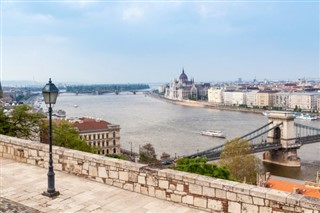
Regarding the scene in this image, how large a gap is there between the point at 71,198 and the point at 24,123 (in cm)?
1471

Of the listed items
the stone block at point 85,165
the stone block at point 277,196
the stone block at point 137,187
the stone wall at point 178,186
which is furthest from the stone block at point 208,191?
the stone block at point 85,165

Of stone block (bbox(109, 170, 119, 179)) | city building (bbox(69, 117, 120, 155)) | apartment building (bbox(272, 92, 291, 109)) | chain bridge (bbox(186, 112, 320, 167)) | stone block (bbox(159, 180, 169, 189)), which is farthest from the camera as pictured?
apartment building (bbox(272, 92, 291, 109))

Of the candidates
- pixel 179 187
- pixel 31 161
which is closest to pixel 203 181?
pixel 179 187

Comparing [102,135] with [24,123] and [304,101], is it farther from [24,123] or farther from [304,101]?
[304,101]

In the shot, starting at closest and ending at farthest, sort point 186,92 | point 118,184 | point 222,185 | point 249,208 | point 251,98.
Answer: point 249,208 → point 222,185 → point 118,184 → point 251,98 → point 186,92

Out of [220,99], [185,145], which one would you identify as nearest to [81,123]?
[185,145]

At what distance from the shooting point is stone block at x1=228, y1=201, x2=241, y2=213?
15.1ft

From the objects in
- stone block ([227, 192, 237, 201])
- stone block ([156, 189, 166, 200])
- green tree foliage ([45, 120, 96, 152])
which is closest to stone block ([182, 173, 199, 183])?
stone block ([156, 189, 166, 200])

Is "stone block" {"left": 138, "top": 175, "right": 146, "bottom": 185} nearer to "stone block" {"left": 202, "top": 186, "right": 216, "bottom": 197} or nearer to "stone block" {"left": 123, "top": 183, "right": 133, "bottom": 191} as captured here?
"stone block" {"left": 123, "top": 183, "right": 133, "bottom": 191}

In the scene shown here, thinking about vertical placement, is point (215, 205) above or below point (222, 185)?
below

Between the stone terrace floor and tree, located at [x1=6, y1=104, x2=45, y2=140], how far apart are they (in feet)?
41.0

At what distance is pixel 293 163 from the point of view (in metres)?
41.7

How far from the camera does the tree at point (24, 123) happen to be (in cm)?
1850

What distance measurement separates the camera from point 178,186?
5191 mm
